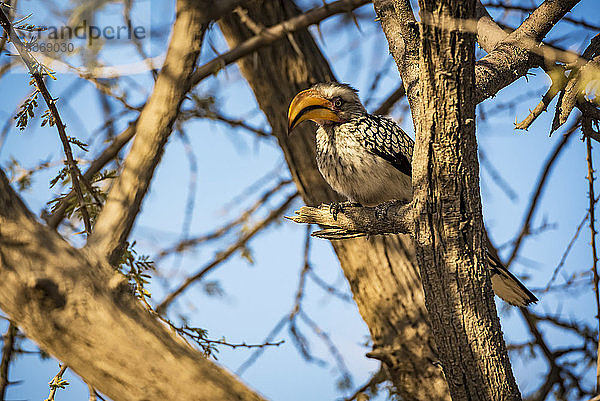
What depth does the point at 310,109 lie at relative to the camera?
8.63 ft

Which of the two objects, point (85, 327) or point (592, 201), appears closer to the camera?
point (85, 327)

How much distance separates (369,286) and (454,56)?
1895 millimetres

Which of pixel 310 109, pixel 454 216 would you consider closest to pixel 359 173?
pixel 310 109

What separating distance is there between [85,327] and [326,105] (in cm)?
156

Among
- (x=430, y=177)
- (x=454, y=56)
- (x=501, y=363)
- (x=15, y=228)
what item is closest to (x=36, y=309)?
(x=15, y=228)

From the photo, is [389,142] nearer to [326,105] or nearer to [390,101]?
[326,105]

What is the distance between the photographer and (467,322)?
1.78m

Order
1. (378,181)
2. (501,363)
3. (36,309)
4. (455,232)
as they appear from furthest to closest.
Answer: (378,181) < (501,363) < (455,232) < (36,309)

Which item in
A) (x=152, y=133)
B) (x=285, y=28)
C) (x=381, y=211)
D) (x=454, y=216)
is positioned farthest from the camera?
(x=285, y=28)

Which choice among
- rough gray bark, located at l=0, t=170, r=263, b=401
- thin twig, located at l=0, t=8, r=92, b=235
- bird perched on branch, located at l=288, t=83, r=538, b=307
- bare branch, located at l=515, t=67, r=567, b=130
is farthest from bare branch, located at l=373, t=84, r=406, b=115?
rough gray bark, located at l=0, t=170, r=263, b=401

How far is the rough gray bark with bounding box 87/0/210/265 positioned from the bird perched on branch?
2.00ft

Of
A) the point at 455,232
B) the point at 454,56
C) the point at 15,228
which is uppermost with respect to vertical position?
the point at 454,56

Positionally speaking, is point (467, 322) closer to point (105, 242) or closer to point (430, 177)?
point (430, 177)

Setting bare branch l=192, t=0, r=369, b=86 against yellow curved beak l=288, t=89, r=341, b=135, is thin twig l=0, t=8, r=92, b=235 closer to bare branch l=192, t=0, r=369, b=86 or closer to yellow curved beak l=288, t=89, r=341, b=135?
yellow curved beak l=288, t=89, r=341, b=135
